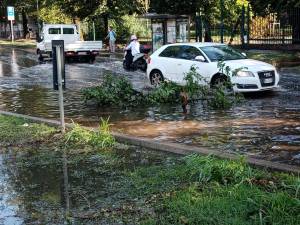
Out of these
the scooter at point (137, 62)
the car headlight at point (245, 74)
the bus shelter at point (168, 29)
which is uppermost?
the bus shelter at point (168, 29)

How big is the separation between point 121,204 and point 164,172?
1.16 m

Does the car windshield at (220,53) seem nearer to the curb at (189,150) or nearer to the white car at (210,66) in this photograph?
the white car at (210,66)

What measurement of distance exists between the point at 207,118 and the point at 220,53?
5.53 meters

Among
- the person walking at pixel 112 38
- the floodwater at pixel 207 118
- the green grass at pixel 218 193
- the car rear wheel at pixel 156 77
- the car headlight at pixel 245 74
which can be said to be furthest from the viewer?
the person walking at pixel 112 38

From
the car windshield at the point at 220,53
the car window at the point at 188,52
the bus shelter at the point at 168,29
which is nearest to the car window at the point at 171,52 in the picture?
the car window at the point at 188,52

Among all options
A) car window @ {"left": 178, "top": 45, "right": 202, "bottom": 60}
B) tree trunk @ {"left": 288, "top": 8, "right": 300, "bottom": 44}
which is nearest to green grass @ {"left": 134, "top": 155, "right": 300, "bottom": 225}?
car window @ {"left": 178, "top": 45, "right": 202, "bottom": 60}

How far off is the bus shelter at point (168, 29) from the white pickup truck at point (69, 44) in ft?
13.2

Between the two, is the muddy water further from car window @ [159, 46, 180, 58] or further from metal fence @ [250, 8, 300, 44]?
metal fence @ [250, 8, 300, 44]

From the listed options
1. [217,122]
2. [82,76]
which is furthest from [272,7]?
[217,122]

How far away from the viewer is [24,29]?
232 feet

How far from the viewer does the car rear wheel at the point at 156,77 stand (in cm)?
1862

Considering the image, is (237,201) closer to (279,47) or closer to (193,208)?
(193,208)

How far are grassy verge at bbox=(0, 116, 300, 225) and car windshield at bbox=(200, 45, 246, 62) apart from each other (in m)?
8.27

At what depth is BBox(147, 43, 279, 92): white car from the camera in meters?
15.7
